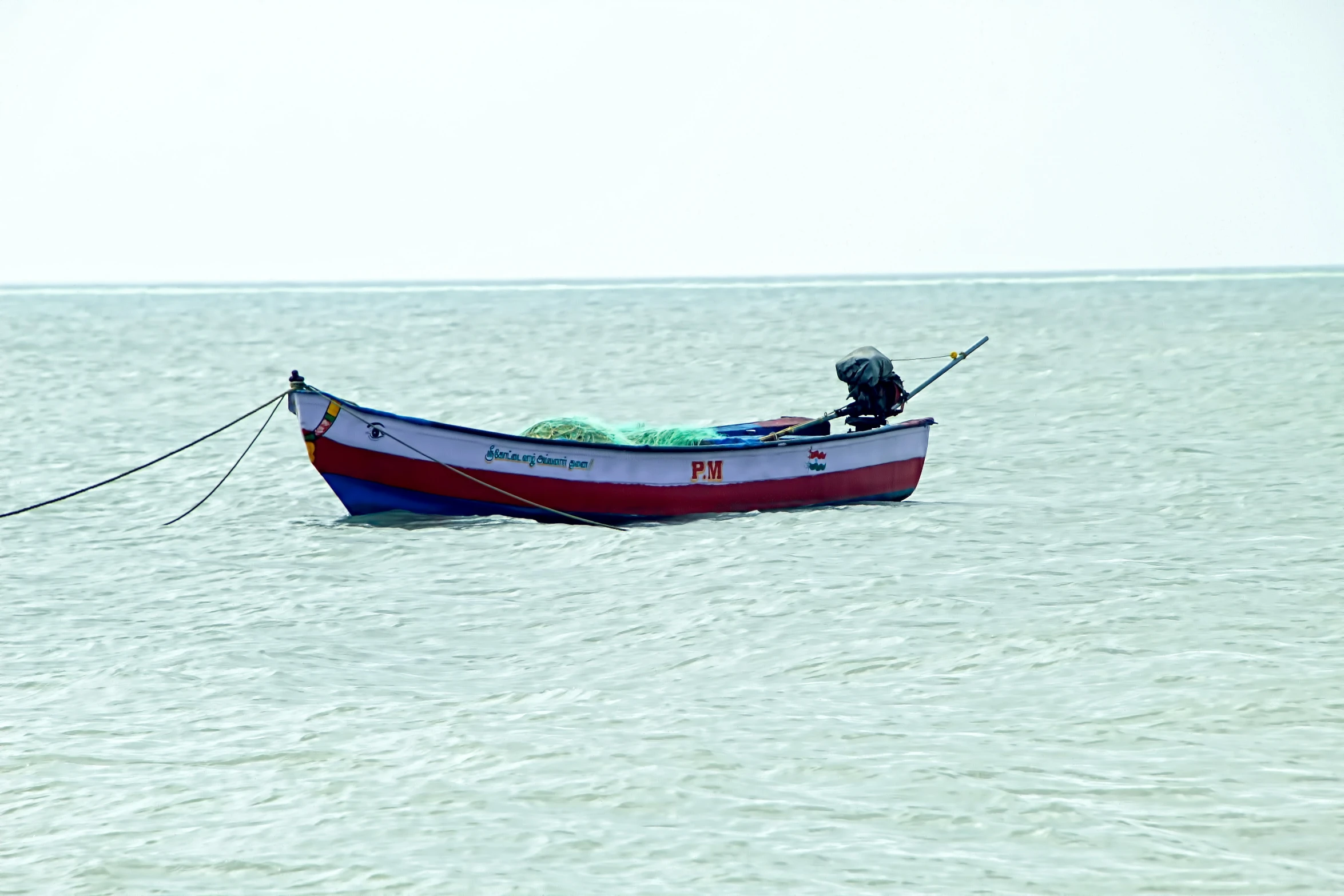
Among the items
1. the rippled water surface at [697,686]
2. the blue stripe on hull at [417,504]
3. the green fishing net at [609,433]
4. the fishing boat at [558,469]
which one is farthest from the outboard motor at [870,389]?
the blue stripe on hull at [417,504]

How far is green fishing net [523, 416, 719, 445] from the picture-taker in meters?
19.8

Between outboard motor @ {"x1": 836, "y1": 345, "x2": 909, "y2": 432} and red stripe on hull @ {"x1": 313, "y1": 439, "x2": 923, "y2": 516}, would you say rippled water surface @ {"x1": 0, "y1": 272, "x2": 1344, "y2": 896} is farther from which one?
outboard motor @ {"x1": 836, "y1": 345, "x2": 909, "y2": 432}

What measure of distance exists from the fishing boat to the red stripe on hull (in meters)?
0.01

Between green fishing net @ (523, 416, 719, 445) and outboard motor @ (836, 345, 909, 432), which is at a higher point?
outboard motor @ (836, 345, 909, 432)

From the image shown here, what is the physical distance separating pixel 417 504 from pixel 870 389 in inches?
220

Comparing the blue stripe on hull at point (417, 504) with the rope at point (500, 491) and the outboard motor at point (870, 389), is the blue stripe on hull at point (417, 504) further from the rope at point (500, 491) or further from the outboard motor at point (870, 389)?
the outboard motor at point (870, 389)

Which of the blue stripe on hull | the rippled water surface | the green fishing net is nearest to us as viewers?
the rippled water surface

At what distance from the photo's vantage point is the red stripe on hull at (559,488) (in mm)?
19000

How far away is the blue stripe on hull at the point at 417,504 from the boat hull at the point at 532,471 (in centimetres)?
1

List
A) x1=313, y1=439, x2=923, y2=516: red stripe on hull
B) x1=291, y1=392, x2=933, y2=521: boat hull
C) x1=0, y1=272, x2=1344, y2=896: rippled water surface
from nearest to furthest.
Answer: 1. x1=0, y1=272, x2=1344, y2=896: rippled water surface
2. x1=291, y1=392, x2=933, y2=521: boat hull
3. x1=313, y1=439, x2=923, y2=516: red stripe on hull

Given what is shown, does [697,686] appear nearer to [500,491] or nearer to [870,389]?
[500,491]

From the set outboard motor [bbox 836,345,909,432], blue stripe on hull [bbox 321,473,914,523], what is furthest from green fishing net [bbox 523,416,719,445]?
outboard motor [bbox 836,345,909,432]

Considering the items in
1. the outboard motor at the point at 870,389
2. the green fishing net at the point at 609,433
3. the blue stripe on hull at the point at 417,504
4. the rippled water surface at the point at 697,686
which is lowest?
the rippled water surface at the point at 697,686

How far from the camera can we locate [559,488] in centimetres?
1912
